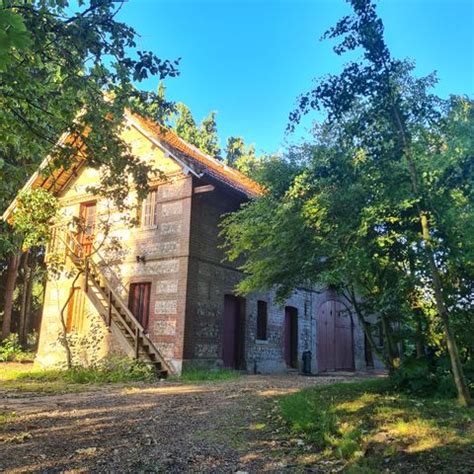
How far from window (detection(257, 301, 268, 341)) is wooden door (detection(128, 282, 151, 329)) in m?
4.19

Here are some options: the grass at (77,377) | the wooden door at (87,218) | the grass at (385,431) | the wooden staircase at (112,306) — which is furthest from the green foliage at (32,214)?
the grass at (385,431)

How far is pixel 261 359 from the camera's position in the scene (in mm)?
16656

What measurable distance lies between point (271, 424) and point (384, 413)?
149 cm

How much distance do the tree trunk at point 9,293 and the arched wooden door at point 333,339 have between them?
49.1ft

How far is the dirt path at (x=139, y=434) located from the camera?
15.1 ft

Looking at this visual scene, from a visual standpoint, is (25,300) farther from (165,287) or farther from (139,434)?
(139,434)

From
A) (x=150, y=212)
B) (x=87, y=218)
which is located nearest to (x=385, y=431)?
(x=150, y=212)

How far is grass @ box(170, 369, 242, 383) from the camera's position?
12.8 metres

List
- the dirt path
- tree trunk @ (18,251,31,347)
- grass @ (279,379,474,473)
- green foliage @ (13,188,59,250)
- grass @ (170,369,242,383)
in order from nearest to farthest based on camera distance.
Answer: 1. grass @ (279,379,474,473)
2. the dirt path
3. grass @ (170,369,242,383)
4. green foliage @ (13,188,59,250)
5. tree trunk @ (18,251,31,347)

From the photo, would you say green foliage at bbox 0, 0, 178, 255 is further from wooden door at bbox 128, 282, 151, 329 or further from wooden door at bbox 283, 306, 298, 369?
wooden door at bbox 283, 306, 298, 369

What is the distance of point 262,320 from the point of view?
1738cm

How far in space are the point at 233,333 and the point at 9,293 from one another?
1361 centimetres

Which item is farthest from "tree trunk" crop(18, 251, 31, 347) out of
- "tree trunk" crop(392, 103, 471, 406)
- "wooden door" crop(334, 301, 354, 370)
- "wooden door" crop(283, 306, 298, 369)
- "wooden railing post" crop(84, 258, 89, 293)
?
"tree trunk" crop(392, 103, 471, 406)

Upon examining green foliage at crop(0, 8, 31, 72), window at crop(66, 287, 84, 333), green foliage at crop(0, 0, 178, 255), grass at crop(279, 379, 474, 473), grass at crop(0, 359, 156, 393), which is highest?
green foliage at crop(0, 0, 178, 255)
